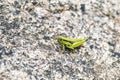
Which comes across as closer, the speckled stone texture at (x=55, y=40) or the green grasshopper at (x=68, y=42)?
the speckled stone texture at (x=55, y=40)

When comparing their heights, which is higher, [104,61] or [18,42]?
[18,42]

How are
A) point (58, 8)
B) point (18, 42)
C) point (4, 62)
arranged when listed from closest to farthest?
point (4, 62), point (18, 42), point (58, 8)

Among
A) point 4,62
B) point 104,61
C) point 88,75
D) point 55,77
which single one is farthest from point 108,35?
point 4,62

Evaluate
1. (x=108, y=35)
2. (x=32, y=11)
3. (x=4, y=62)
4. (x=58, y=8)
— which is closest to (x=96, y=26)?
(x=108, y=35)

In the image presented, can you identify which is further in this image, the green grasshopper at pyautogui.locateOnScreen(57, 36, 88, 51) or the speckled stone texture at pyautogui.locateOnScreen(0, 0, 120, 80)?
the green grasshopper at pyautogui.locateOnScreen(57, 36, 88, 51)

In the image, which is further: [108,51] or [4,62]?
[108,51]

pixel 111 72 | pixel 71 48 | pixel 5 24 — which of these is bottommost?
pixel 111 72

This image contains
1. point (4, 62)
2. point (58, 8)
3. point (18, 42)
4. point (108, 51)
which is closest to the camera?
point (4, 62)

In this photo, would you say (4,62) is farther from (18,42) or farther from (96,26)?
(96,26)
